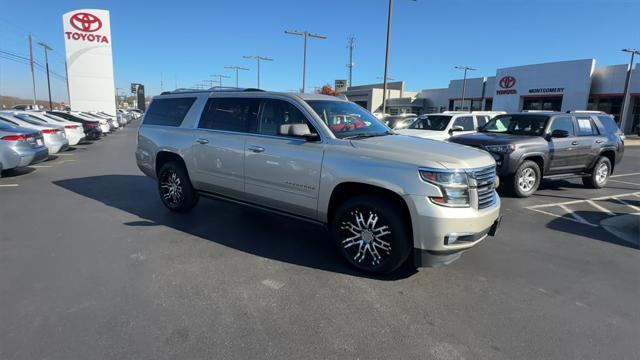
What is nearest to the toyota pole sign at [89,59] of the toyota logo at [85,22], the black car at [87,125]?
the toyota logo at [85,22]

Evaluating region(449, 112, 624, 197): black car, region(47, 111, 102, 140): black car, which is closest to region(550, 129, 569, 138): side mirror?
Result: region(449, 112, 624, 197): black car

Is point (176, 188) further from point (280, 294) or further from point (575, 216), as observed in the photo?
point (575, 216)

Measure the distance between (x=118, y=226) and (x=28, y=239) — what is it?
1.05 metres

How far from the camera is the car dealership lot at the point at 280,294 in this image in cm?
289

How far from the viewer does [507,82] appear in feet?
137

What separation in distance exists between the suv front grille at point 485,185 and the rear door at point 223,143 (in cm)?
284

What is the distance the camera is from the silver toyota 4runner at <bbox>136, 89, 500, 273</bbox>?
3650 millimetres

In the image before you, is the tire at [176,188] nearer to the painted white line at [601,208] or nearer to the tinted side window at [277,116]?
the tinted side window at [277,116]

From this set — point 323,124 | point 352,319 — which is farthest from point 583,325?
point 323,124

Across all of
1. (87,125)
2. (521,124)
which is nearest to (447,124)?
(521,124)

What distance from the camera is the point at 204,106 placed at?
5723mm

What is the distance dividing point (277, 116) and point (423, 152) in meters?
1.94

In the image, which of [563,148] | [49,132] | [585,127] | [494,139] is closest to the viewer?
[494,139]

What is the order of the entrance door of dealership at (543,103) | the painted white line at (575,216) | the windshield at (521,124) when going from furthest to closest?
the entrance door of dealership at (543,103), the windshield at (521,124), the painted white line at (575,216)
